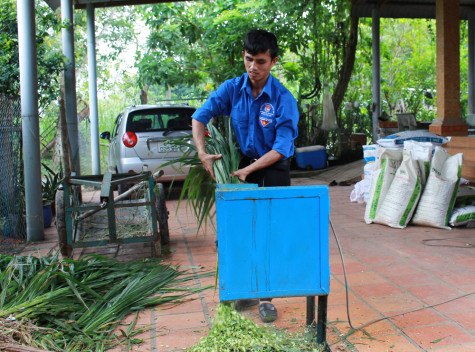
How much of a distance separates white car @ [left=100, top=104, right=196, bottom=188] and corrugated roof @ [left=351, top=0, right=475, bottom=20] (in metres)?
6.16

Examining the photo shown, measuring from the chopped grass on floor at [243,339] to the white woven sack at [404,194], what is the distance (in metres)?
3.28

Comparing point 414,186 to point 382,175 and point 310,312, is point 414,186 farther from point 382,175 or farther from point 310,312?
point 310,312

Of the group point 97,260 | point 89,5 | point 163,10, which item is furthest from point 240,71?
point 97,260

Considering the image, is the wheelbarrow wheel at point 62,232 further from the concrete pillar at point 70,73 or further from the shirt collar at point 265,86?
the concrete pillar at point 70,73

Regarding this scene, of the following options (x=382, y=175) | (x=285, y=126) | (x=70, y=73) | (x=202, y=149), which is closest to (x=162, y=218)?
(x=202, y=149)

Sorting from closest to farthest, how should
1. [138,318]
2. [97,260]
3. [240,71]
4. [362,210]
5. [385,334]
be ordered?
1. [385,334]
2. [138,318]
3. [97,260]
4. [362,210]
5. [240,71]

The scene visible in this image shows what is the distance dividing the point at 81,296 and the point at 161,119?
5.65 metres

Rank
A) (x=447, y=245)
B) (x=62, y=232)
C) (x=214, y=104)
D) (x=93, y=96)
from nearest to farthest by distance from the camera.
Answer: (x=214, y=104)
(x=62, y=232)
(x=447, y=245)
(x=93, y=96)

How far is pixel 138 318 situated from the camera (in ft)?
11.0

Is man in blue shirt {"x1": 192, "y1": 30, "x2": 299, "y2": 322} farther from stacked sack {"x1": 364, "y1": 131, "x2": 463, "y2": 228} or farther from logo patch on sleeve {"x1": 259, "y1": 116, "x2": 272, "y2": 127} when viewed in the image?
stacked sack {"x1": 364, "y1": 131, "x2": 463, "y2": 228}

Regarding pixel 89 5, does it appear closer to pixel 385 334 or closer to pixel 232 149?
pixel 232 149

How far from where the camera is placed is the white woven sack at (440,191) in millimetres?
5637

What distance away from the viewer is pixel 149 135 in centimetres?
862

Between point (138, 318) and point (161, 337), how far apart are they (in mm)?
366
